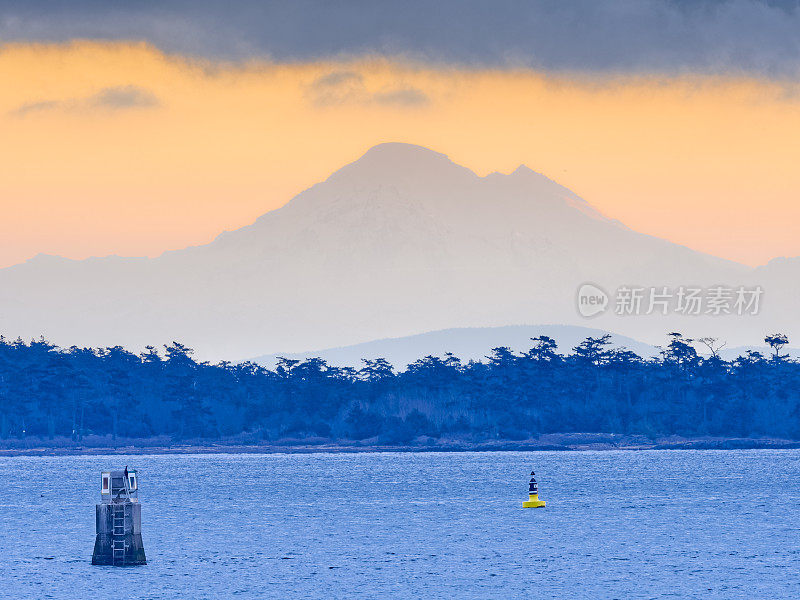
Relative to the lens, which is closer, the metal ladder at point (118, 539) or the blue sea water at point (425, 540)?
the metal ladder at point (118, 539)

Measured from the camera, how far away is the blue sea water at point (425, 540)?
200 ft

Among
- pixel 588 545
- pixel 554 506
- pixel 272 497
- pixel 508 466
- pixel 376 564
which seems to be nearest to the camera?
pixel 376 564

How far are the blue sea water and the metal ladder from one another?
3.08 ft

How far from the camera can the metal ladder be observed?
59.6 metres

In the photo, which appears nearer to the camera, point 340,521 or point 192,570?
point 192,570

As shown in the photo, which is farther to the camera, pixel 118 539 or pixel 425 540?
pixel 425 540

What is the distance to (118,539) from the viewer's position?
200 ft

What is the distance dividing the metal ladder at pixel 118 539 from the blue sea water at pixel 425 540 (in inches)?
37.0

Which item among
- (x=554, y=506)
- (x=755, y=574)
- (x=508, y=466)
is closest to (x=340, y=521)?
(x=554, y=506)

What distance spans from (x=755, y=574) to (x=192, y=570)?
2446 centimetres

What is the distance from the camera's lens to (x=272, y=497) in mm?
117750

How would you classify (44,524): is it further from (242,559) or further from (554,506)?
(554,506)

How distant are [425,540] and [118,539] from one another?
22299 millimetres

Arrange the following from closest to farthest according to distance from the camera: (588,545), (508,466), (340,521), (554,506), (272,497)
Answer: (588,545) < (340,521) < (554,506) < (272,497) < (508,466)
